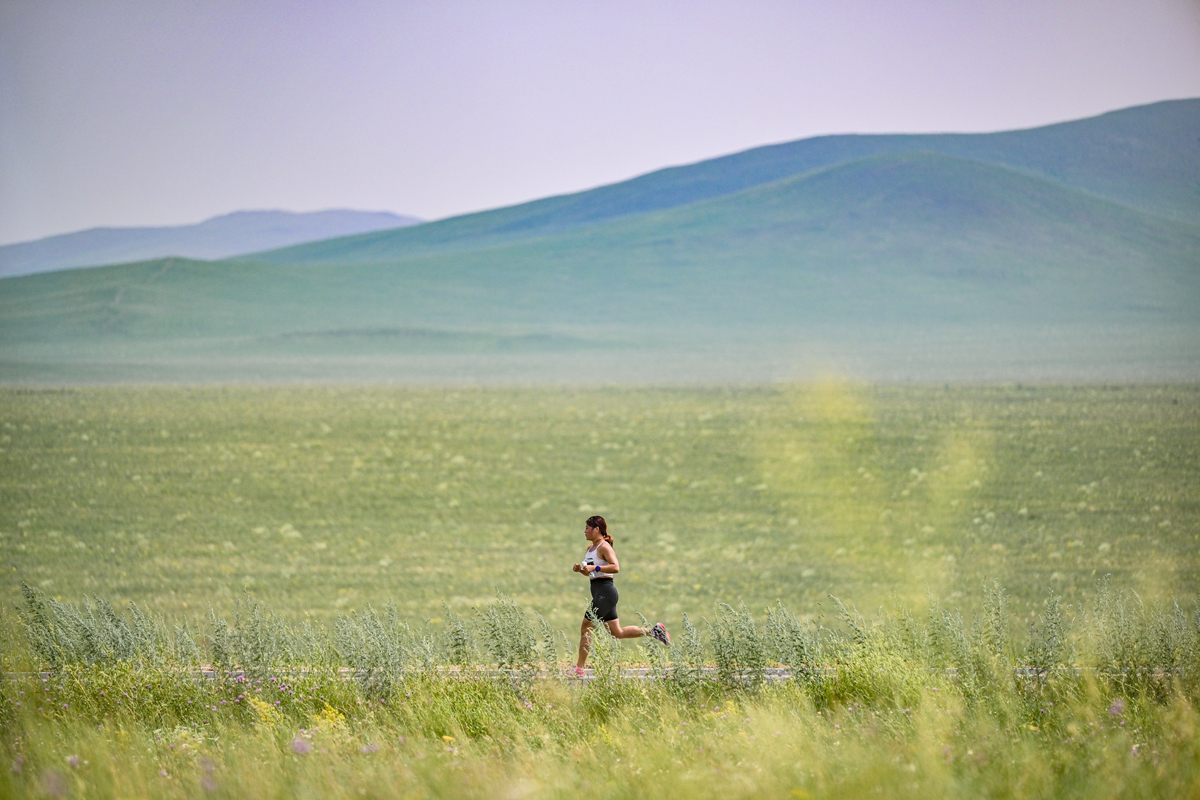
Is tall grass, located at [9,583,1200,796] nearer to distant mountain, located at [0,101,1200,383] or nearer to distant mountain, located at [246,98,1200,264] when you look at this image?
distant mountain, located at [0,101,1200,383]

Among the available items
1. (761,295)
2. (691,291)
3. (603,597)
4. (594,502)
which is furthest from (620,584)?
(691,291)

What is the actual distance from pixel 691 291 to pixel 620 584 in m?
102

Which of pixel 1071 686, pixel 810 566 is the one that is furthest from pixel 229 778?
pixel 810 566

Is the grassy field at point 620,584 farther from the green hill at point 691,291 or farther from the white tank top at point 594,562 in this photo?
the green hill at point 691,291

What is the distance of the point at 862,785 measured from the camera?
5887 millimetres

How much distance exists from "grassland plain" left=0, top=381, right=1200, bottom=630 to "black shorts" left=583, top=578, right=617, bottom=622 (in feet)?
19.6

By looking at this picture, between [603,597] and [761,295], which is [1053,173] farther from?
[603,597]

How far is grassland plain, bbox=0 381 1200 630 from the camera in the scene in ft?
59.1

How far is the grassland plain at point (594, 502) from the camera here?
1800cm

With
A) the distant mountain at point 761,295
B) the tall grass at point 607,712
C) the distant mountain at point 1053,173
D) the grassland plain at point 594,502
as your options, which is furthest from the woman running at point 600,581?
the distant mountain at point 1053,173

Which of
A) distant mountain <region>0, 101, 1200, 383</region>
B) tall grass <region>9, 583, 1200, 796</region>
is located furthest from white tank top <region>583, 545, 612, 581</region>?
distant mountain <region>0, 101, 1200, 383</region>

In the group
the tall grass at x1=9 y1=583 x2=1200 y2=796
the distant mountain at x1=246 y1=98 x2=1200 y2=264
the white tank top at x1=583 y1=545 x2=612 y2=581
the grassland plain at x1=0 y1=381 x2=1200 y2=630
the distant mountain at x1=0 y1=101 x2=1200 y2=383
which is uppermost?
the distant mountain at x1=246 y1=98 x2=1200 y2=264

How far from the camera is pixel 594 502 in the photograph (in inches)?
1004

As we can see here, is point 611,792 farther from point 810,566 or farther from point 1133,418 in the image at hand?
point 1133,418
